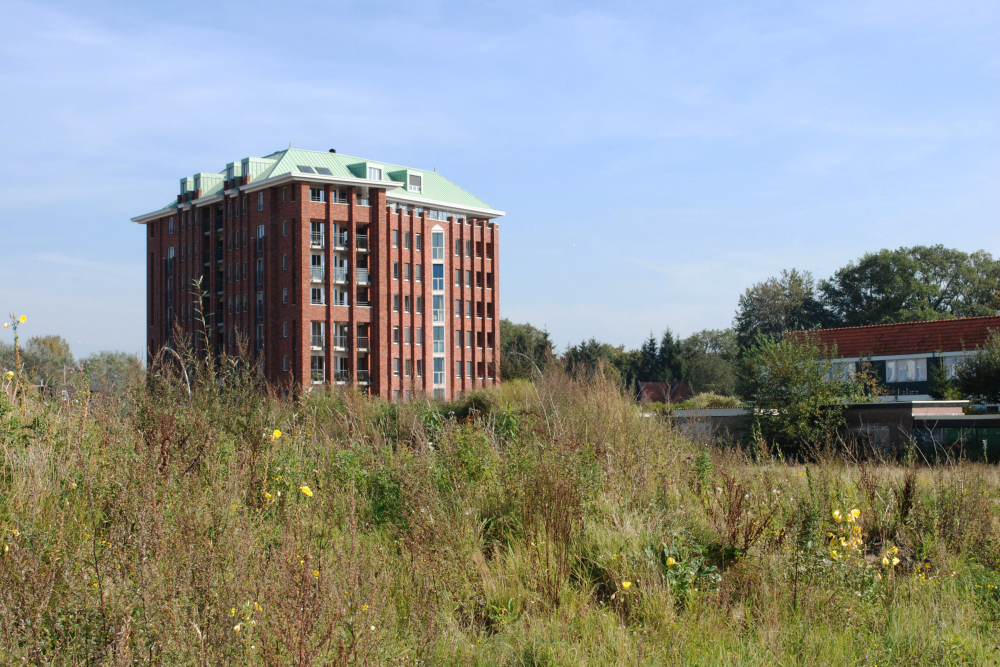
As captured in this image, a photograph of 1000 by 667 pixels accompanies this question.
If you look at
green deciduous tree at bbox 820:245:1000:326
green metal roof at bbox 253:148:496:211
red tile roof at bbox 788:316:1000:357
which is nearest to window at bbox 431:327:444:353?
green metal roof at bbox 253:148:496:211

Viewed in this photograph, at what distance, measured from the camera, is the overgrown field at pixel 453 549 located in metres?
3.63

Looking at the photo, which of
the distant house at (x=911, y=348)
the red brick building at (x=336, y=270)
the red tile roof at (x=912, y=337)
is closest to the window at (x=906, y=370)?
the distant house at (x=911, y=348)

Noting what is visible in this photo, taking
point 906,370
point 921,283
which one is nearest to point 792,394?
point 906,370

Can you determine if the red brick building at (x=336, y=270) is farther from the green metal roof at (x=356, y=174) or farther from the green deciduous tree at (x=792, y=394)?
the green deciduous tree at (x=792, y=394)

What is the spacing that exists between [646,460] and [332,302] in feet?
174

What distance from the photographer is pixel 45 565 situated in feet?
14.4

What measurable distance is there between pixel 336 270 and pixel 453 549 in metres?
56.1

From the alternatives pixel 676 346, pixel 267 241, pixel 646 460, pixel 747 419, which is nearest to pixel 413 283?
pixel 267 241

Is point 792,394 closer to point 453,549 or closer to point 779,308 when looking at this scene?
point 453,549

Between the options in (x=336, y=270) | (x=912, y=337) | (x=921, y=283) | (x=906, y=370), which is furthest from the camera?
(x=921, y=283)

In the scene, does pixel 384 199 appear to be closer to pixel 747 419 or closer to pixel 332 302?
pixel 332 302

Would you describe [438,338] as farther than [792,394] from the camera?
Yes

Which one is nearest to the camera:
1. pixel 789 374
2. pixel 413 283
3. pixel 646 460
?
pixel 646 460

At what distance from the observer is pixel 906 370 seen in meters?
47.0
